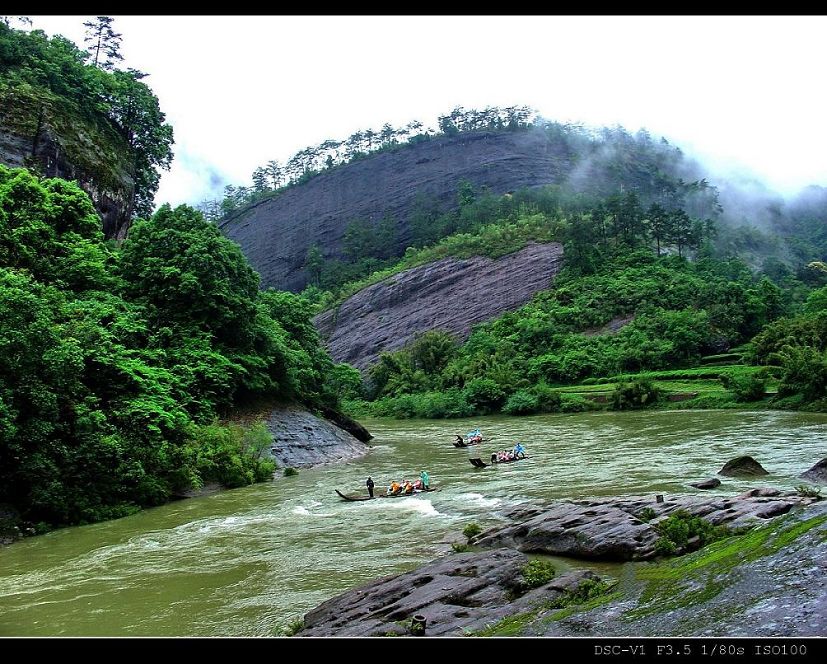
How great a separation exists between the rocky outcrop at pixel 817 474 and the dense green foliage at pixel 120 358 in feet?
66.7

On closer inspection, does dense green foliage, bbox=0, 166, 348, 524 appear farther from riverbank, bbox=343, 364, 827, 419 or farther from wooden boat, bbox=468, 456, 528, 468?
riverbank, bbox=343, 364, 827, 419

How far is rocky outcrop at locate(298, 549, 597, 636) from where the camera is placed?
9477 millimetres

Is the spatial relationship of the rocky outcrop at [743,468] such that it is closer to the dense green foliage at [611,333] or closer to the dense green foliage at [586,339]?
the dense green foliage at [611,333]

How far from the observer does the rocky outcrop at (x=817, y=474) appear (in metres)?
18.5

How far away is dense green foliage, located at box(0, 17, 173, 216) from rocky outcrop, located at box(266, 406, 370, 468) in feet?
61.0

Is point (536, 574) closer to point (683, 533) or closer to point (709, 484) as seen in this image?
point (683, 533)

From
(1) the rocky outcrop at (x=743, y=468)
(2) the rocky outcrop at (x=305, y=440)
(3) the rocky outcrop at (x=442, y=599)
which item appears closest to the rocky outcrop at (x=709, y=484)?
(1) the rocky outcrop at (x=743, y=468)

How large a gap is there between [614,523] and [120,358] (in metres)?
18.9

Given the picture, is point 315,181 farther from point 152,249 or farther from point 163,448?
point 163,448

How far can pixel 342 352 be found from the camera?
295ft
